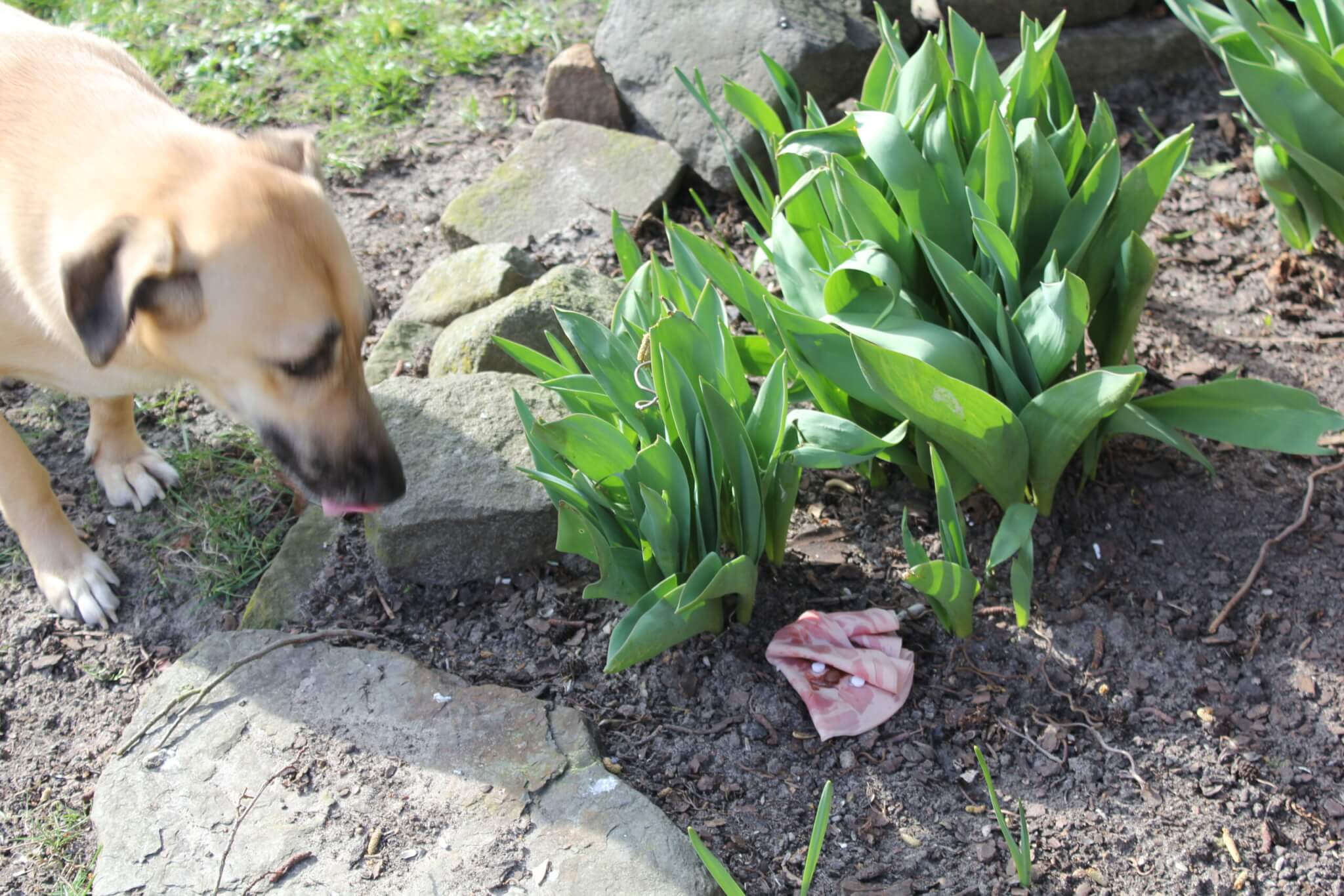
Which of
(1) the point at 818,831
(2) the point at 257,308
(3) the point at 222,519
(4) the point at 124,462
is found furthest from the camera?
(4) the point at 124,462

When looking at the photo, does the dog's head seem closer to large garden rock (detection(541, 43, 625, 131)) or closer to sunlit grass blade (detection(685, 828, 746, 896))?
sunlit grass blade (detection(685, 828, 746, 896))

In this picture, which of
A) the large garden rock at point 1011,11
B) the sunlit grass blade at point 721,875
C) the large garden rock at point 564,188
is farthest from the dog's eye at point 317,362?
the large garden rock at point 1011,11

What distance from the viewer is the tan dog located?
6.91 ft

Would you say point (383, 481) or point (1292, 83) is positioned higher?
point (1292, 83)

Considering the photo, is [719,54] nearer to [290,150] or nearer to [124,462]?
[290,150]

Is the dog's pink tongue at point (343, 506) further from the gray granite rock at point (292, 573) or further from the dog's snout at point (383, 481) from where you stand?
the gray granite rock at point (292, 573)

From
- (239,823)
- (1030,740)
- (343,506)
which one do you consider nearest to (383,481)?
(343,506)

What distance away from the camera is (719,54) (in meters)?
3.83

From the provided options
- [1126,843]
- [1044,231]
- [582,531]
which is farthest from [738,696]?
[1044,231]

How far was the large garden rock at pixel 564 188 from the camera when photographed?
3801 mm

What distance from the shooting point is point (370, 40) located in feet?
15.6

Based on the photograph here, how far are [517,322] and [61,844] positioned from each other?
1.69 m

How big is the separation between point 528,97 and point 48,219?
8.20 feet

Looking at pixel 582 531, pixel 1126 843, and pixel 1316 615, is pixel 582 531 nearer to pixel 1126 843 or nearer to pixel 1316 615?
pixel 1126 843
